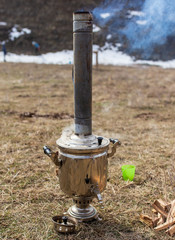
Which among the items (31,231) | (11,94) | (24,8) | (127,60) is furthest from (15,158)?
(24,8)

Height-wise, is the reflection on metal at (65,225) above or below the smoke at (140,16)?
below

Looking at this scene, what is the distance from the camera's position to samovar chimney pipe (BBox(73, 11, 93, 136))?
7.46 feet

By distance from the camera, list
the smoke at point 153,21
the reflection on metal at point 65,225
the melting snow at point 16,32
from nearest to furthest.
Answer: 1. the reflection on metal at point 65,225
2. the smoke at point 153,21
3. the melting snow at point 16,32

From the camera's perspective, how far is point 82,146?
2.35 meters

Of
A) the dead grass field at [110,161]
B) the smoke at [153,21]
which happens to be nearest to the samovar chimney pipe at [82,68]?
the dead grass field at [110,161]

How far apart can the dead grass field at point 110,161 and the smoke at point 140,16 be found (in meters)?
1.80

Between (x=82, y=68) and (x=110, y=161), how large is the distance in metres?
2.01

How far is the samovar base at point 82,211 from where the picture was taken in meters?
2.57

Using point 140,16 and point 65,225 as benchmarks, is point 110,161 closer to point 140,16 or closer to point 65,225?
point 65,225

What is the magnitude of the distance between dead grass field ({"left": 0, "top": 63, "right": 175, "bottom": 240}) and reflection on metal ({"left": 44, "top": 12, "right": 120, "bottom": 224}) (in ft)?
1.44

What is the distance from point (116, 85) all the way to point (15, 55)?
13916 millimetres

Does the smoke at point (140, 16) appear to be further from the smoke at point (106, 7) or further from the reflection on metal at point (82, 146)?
the reflection on metal at point (82, 146)

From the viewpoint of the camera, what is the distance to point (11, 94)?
8.93m

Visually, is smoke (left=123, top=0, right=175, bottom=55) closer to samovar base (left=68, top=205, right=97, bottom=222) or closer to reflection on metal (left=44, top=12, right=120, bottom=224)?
reflection on metal (left=44, top=12, right=120, bottom=224)
